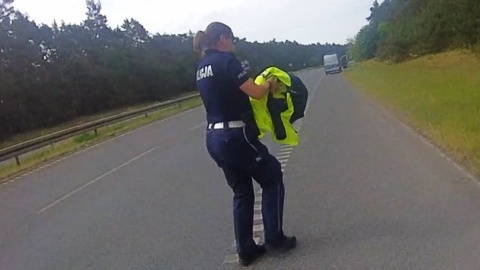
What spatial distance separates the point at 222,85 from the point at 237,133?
40cm

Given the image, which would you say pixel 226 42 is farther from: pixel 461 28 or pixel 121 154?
pixel 461 28

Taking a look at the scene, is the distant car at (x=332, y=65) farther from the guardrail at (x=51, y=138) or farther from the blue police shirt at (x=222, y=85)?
the blue police shirt at (x=222, y=85)

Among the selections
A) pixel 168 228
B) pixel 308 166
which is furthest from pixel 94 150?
pixel 168 228

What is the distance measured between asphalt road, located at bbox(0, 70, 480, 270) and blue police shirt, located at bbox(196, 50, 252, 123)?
1.29 metres

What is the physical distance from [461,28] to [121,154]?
24.4 m

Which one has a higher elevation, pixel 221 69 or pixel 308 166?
pixel 221 69

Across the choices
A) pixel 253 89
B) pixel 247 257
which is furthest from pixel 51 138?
pixel 253 89

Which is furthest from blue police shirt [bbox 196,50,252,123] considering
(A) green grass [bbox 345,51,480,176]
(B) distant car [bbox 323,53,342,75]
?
(B) distant car [bbox 323,53,342,75]

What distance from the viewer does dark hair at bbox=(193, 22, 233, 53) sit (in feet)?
16.6

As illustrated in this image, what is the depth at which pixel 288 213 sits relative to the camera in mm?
6887

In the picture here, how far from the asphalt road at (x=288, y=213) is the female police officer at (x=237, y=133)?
14.4 inches

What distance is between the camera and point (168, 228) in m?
6.94

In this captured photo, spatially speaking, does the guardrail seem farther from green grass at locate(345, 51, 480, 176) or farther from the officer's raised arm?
the officer's raised arm

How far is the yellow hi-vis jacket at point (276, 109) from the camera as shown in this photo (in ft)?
17.1
